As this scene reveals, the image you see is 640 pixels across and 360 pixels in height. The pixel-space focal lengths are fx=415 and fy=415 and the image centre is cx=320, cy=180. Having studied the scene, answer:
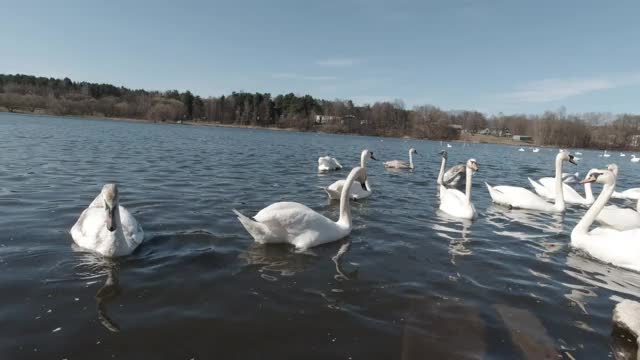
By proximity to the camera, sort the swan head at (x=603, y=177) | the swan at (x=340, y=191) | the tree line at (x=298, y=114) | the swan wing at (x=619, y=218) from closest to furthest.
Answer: the swan head at (x=603, y=177), the swan wing at (x=619, y=218), the swan at (x=340, y=191), the tree line at (x=298, y=114)

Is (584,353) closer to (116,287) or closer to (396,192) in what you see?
(116,287)

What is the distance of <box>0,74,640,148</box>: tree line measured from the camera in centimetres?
10864

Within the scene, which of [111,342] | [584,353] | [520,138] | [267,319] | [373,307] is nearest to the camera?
[111,342]

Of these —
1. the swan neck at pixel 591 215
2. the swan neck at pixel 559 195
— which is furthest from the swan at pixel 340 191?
the swan neck at pixel 559 195

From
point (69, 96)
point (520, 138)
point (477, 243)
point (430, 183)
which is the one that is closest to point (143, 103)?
point (69, 96)

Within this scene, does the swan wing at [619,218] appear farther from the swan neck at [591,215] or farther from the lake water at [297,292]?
the swan neck at [591,215]

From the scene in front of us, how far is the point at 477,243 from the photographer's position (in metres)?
8.47

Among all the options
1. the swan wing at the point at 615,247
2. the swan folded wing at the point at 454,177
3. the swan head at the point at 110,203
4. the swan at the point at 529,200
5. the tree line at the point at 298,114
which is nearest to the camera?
the swan head at the point at 110,203

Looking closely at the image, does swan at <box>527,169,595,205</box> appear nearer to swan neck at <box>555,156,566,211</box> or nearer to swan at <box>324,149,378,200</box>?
swan neck at <box>555,156,566,211</box>

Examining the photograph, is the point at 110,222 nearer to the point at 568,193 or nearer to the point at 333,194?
the point at 333,194

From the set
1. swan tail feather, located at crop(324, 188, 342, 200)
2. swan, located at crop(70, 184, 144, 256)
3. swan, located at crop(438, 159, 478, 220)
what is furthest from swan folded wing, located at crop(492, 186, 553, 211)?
swan, located at crop(70, 184, 144, 256)

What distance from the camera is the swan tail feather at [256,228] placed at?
22.3 ft

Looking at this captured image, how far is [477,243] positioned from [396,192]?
6571 mm

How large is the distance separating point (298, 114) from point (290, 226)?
128m
